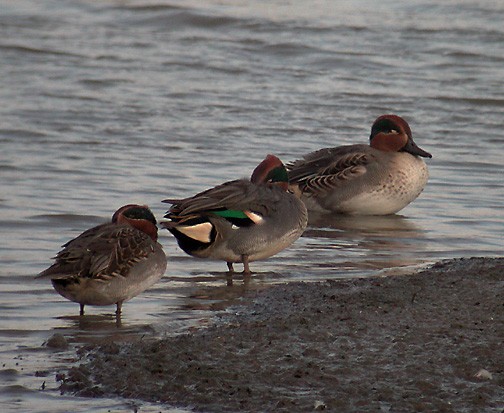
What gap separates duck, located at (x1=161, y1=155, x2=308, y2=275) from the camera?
7.80m

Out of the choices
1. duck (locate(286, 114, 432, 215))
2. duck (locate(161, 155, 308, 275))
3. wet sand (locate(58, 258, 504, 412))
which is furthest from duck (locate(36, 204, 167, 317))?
duck (locate(286, 114, 432, 215))

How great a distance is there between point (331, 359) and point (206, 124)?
8.00m

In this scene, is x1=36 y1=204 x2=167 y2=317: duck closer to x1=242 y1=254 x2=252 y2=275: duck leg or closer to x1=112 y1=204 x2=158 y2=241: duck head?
x1=112 y1=204 x2=158 y2=241: duck head

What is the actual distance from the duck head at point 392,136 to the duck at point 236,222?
8.63 feet

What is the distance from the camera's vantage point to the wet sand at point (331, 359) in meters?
5.32

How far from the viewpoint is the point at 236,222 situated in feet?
26.1

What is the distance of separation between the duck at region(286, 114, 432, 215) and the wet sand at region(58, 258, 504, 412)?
3401 mm

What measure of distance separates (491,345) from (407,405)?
2.78ft

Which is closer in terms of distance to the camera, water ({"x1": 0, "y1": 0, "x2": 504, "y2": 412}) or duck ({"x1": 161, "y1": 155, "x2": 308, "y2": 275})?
water ({"x1": 0, "y1": 0, "x2": 504, "y2": 412})

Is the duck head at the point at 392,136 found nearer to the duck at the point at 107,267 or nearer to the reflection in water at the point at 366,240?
the reflection in water at the point at 366,240

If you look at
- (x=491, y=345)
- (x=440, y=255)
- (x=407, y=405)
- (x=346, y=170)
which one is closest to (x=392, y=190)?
(x=346, y=170)

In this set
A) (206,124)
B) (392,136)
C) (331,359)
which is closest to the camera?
(331,359)

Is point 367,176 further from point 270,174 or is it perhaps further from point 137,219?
point 137,219

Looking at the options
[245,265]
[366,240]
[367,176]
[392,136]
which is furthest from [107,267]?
[392,136]
